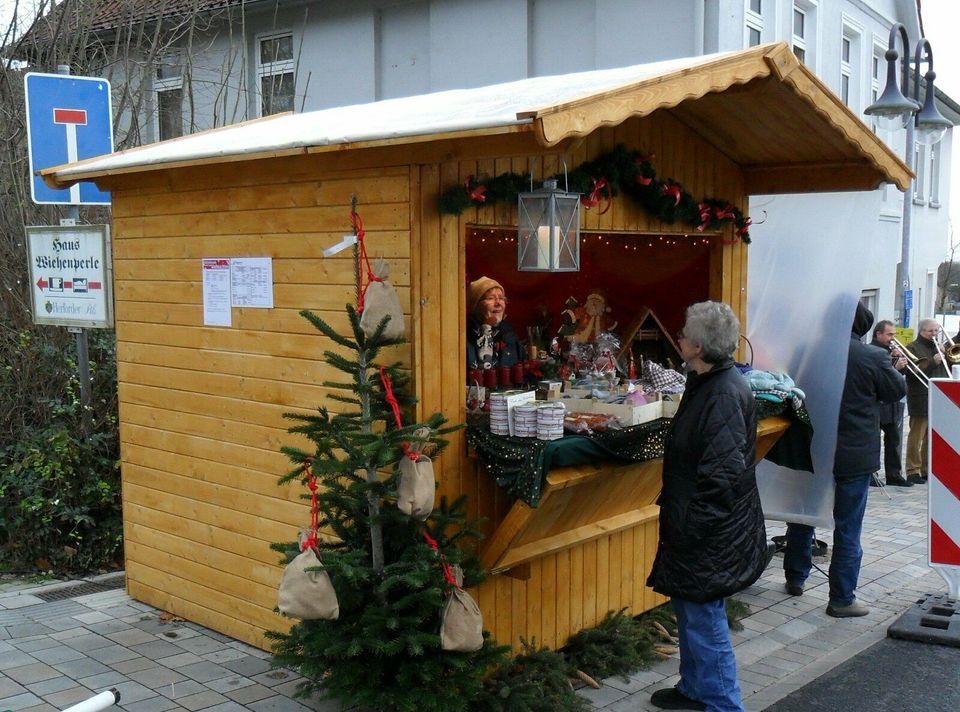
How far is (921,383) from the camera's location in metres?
10.2

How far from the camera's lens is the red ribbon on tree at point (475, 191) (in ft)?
14.2

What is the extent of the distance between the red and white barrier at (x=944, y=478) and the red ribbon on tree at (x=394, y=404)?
342 centimetres

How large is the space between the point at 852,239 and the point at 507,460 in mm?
3212

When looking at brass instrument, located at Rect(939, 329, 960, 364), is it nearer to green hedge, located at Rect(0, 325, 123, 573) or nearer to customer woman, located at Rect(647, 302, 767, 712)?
customer woman, located at Rect(647, 302, 767, 712)

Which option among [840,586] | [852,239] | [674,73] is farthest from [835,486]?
[674,73]

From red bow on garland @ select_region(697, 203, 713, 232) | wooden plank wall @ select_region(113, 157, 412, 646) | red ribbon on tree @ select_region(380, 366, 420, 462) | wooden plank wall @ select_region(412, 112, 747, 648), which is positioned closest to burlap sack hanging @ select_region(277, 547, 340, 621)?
red ribbon on tree @ select_region(380, 366, 420, 462)

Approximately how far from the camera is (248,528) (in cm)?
524

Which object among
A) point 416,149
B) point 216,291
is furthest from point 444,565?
point 216,291

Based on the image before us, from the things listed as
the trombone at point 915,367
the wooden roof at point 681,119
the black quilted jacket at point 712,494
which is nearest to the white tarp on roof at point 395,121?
the wooden roof at point 681,119

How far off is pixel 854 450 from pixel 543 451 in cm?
262

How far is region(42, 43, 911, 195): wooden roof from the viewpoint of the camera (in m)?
3.69

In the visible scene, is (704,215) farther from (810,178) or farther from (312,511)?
(312,511)

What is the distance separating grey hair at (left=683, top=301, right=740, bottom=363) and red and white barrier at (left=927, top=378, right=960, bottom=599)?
218cm

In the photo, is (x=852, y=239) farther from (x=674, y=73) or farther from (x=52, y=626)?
(x=52, y=626)
